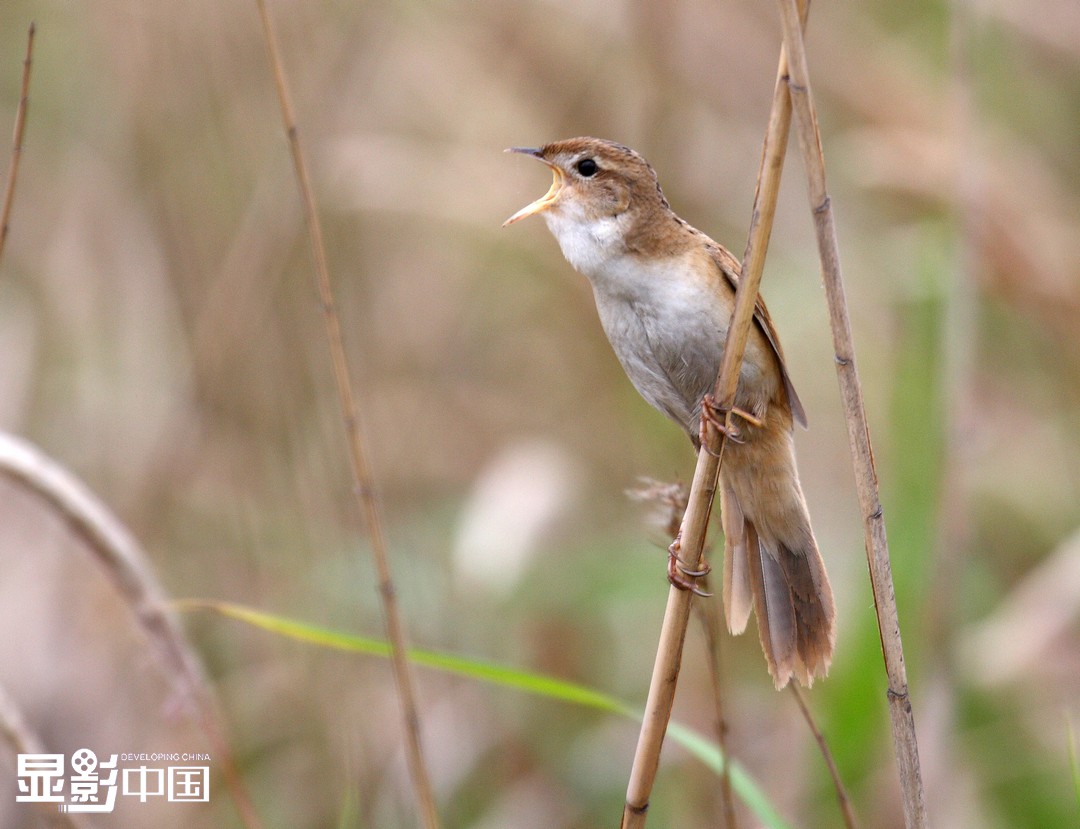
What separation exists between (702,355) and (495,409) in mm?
2164

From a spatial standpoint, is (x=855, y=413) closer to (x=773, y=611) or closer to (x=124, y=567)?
(x=773, y=611)

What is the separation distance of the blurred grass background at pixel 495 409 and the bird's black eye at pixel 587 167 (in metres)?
1.05

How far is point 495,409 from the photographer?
157 inches

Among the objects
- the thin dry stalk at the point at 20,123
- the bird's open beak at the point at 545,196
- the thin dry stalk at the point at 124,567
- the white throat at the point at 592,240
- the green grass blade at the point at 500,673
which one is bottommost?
the green grass blade at the point at 500,673

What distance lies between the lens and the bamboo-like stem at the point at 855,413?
1.25 meters

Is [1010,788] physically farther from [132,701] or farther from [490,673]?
[132,701]

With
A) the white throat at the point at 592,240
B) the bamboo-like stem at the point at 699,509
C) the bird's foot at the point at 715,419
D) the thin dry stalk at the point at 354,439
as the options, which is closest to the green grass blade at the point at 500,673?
the thin dry stalk at the point at 354,439

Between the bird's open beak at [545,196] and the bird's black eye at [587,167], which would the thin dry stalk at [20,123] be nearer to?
the bird's open beak at [545,196]

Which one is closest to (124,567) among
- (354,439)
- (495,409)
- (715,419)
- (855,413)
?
(354,439)

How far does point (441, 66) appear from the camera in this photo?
370 centimetres

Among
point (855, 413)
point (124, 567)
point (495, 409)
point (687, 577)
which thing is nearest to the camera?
point (855, 413)

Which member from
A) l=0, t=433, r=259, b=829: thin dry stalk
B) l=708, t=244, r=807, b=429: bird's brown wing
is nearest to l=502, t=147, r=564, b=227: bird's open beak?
l=708, t=244, r=807, b=429: bird's brown wing

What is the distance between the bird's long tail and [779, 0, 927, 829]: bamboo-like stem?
0.43 m

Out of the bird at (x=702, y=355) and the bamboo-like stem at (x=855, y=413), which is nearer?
the bamboo-like stem at (x=855, y=413)
